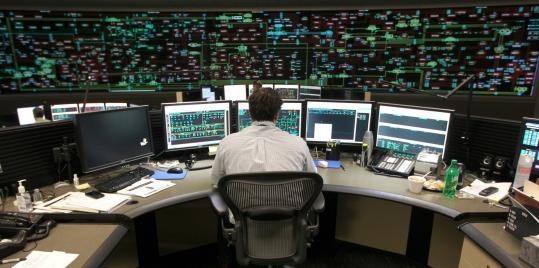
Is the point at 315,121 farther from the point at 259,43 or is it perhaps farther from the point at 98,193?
the point at 259,43

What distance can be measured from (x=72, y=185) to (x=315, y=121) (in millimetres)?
1706

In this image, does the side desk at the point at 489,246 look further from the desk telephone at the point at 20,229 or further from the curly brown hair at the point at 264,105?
the desk telephone at the point at 20,229

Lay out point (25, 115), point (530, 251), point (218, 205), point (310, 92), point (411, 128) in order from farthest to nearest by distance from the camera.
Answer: point (310, 92) < point (25, 115) < point (411, 128) < point (218, 205) < point (530, 251)

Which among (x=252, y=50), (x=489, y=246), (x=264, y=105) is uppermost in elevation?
(x=252, y=50)

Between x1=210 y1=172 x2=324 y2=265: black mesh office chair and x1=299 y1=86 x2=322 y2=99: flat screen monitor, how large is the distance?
7.93 feet

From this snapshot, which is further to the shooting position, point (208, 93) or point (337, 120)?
point (208, 93)

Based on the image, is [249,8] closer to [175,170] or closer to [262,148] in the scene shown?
[175,170]

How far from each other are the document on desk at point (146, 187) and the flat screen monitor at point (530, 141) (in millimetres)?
2056

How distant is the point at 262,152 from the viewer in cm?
174

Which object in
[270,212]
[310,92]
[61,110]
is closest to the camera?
[270,212]

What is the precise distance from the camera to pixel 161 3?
4844 millimetres

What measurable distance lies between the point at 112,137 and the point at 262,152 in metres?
1.06

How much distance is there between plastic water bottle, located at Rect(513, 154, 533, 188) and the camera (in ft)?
6.43

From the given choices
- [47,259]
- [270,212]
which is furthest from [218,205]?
[47,259]
